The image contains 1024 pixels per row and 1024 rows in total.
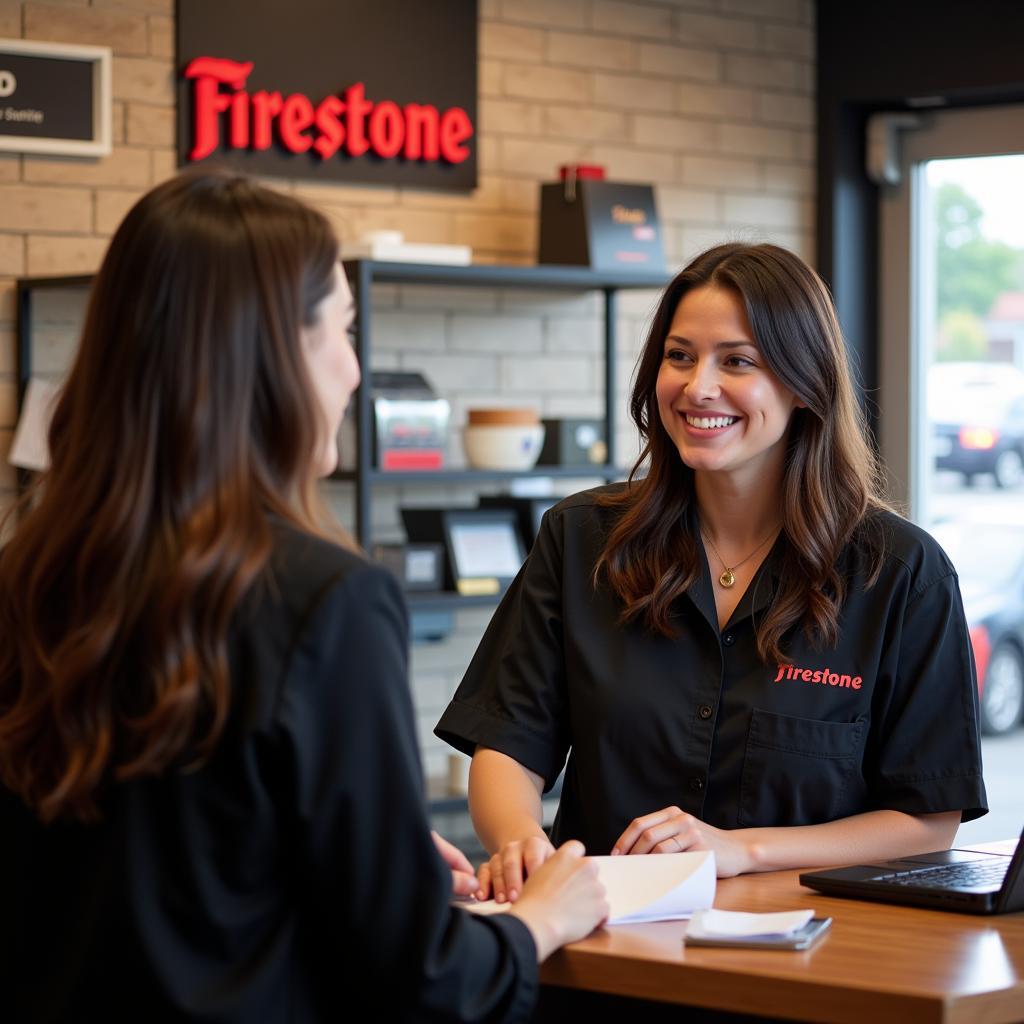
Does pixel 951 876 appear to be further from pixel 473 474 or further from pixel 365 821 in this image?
pixel 473 474

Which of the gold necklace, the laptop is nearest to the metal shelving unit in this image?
the gold necklace

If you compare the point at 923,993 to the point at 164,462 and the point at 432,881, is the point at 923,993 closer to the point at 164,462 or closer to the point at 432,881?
Result: the point at 432,881

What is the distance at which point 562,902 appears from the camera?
61.6 inches

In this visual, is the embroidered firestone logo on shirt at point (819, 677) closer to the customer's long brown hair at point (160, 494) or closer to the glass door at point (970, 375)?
the customer's long brown hair at point (160, 494)

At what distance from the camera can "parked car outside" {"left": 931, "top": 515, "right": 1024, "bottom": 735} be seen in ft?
15.3

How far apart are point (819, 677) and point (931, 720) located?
0.16 metres

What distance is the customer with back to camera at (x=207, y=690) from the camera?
123 centimetres

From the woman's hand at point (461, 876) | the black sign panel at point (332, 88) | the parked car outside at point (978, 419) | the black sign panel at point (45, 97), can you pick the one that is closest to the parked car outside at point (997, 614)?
the parked car outside at point (978, 419)

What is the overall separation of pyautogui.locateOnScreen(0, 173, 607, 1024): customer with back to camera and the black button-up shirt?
0.85 m

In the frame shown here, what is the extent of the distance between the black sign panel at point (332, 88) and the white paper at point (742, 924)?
2728 millimetres

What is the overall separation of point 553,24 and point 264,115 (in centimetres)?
94

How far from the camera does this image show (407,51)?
4.19 meters

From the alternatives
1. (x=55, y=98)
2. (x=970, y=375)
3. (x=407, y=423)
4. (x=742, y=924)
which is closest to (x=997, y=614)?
(x=970, y=375)

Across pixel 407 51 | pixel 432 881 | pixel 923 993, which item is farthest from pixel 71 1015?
pixel 407 51
